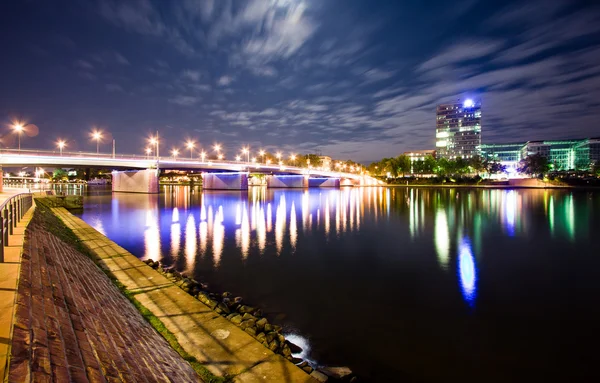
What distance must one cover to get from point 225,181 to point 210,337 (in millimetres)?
101889

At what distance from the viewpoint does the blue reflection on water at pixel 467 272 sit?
12.0 m

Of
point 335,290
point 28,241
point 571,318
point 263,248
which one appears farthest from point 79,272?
point 571,318

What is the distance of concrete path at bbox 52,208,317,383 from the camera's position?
209 inches

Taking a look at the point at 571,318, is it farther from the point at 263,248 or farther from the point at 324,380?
the point at 263,248

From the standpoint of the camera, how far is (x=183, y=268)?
49.3 ft

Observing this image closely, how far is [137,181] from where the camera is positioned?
7894cm

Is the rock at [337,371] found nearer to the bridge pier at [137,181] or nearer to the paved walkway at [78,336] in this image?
the paved walkway at [78,336]

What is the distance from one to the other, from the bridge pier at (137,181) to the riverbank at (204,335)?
70691 millimetres

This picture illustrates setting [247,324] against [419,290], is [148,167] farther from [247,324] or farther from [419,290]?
[247,324]

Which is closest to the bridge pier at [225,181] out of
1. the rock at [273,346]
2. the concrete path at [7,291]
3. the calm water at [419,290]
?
the calm water at [419,290]

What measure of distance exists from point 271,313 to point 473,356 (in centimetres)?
558

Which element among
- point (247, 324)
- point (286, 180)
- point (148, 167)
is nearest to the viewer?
point (247, 324)

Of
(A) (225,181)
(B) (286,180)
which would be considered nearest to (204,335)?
(A) (225,181)

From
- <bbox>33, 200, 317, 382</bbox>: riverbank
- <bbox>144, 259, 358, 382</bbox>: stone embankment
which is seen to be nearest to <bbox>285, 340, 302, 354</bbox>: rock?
<bbox>144, 259, 358, 382</bbox>: stone embankment
